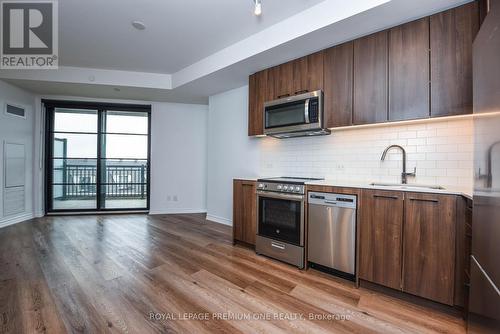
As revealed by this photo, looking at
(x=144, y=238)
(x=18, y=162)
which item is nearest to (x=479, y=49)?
(x=144, y=238)

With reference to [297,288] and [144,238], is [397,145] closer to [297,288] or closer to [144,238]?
[297,288]

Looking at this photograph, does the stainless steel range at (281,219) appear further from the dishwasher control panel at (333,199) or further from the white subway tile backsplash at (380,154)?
the white subway tile backsplash at (380,154)

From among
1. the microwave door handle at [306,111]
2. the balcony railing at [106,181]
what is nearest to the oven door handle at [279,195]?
the microwave door handle at [306,111]

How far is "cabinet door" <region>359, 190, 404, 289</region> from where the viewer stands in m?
2.13

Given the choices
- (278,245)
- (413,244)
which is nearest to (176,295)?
(278,245)

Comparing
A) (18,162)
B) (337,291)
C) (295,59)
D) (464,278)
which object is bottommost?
(337,291)

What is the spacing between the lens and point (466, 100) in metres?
2.04

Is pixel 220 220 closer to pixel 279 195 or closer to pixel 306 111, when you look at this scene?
pixel 279 195

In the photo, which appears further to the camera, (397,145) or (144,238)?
(144,238)

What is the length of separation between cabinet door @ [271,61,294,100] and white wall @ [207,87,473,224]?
0.72 metres

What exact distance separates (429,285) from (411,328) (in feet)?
1.37

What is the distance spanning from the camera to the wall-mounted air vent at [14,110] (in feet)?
14.5

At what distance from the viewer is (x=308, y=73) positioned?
3047 mm

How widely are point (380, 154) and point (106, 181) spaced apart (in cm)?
557
